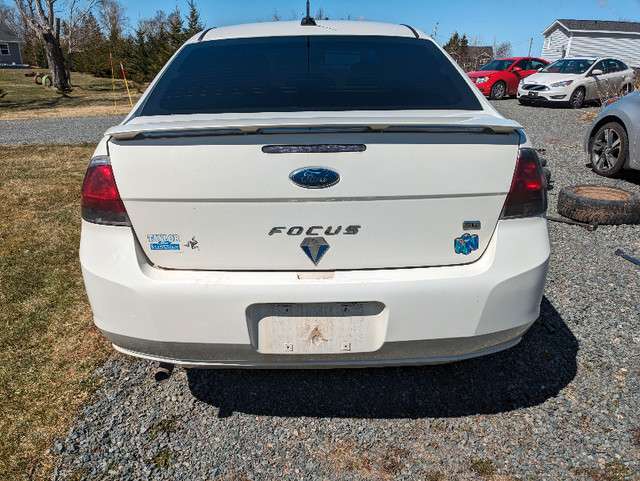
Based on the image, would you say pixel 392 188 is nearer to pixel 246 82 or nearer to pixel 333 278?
pixel 333 278

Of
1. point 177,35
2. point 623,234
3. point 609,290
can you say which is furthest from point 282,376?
point 177,35

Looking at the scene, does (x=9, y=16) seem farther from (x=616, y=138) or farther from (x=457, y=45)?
(x=616, y=138)

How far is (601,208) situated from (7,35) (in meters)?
77.1

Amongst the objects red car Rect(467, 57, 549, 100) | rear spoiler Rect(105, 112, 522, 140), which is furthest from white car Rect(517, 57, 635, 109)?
rear spoiler Rect(105, 112, 522, 140)

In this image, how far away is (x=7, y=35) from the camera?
63.1 metres

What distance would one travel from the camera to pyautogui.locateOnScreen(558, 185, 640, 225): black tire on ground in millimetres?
4703

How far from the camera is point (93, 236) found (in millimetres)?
1925

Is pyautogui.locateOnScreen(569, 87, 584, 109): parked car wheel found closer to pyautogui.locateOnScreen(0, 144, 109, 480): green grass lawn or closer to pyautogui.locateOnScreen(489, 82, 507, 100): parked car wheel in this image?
pyautogui.locateOnScreen(489, 82, 507, 100): parked car wheel

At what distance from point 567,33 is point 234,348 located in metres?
44.8

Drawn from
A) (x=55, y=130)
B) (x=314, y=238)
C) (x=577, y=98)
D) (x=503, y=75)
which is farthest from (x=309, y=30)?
(x=503, y=75)

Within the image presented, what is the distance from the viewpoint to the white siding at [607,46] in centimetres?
3794

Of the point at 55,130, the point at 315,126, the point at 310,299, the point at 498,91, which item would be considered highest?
the point at 315,126

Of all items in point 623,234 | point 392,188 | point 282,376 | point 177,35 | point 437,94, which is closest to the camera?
point 392,188

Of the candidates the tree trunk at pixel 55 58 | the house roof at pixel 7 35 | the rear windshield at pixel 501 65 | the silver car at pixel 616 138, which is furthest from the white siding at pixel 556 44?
the house roof at pixel 7 35
